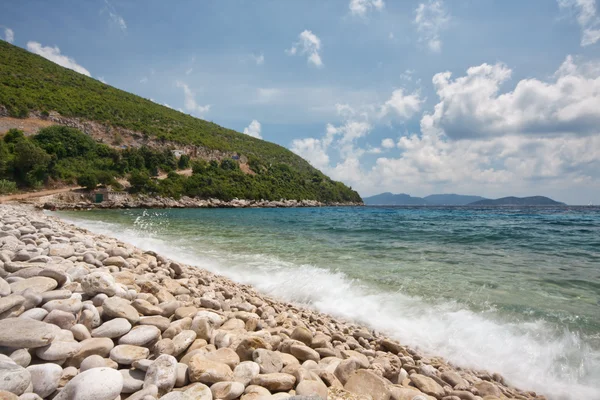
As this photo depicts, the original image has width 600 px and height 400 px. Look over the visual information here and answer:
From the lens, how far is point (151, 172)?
54156 millimetres

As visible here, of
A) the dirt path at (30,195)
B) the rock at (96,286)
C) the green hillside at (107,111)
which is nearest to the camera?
the rock at (96,286)

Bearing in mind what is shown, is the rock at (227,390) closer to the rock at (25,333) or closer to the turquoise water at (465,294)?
the rock at (25,333)

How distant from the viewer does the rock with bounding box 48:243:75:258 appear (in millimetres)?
4754

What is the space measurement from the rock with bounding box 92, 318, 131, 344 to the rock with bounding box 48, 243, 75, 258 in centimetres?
295

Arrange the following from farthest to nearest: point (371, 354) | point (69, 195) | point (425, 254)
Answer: point (69, 195) → point (425, 254) → point (371, 354)

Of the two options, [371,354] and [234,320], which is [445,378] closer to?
[371,354]

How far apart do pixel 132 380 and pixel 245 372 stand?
796 mm

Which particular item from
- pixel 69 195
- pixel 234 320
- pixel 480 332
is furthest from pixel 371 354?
pixel 69 195

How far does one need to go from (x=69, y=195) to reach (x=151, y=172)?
19505mm

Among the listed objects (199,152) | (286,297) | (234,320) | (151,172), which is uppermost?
(199,152)

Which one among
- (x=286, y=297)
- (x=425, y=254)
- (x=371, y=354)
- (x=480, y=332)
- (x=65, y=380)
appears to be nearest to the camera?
(x=65, y=380)

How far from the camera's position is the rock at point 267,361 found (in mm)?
2430

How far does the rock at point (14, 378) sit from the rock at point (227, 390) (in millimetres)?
1114

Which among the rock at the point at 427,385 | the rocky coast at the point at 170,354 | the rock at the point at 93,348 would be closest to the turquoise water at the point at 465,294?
the rocky coast at the point at 170,354
